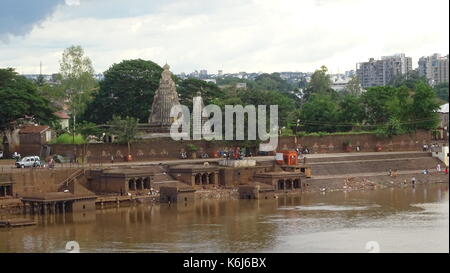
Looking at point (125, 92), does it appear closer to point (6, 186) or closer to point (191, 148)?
point (191, 148)

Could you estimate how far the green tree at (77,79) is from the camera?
187ft

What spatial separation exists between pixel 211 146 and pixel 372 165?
28.3 ft

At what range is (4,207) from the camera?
35719 mm

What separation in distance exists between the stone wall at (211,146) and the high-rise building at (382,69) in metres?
71.1

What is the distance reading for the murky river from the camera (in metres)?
27.4

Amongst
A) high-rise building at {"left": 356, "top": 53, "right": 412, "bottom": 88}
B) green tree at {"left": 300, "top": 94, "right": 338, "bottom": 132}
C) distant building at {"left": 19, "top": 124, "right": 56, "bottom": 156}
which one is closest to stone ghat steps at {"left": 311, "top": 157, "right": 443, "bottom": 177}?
green tree at {"left": 300, "top": 94, "right": 338, "bottom": 132}

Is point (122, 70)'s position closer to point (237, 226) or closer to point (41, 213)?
point (41, 213)

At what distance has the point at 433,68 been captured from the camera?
121688 millimetres

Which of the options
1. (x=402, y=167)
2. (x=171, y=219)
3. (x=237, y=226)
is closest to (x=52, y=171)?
(x=171, y=219)

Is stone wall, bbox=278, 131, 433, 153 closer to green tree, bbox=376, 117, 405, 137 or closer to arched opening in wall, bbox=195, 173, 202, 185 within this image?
green tree, bbox=376, 117, 405, 137

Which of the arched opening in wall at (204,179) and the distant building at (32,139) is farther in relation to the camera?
the distant building at (32,139)

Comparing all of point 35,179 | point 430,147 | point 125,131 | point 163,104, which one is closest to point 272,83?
point 430,147

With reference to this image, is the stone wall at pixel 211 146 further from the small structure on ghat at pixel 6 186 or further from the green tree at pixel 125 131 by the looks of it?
the small structure on ghat at pixel 6 186

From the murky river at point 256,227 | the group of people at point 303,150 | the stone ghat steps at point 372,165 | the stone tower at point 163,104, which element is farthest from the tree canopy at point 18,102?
the stone ghat steps at point 372,165
